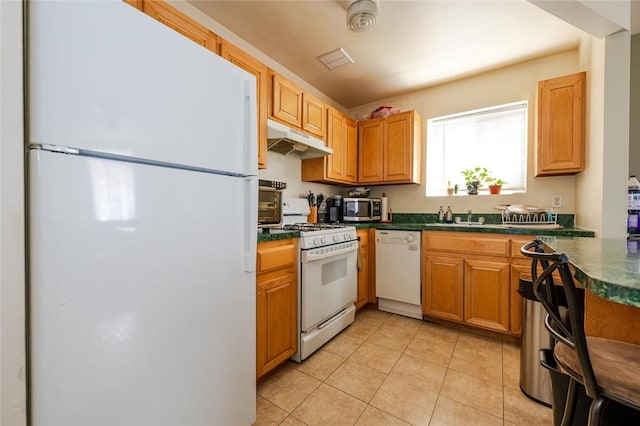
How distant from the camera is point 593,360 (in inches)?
27.9

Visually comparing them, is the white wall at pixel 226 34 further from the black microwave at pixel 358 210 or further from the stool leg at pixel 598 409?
the stool leg at pixel 598 409

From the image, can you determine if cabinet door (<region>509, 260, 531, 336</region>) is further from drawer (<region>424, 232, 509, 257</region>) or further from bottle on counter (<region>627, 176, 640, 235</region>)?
bottle on counter (<region>627, 176, 640, 235</region>)

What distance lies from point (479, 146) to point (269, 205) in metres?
2.39

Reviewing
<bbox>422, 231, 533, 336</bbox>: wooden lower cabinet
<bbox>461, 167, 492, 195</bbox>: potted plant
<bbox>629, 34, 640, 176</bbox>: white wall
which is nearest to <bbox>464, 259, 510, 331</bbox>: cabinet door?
<bbox>422, 231, 533, 336</bbox>: wooden lower cabinet

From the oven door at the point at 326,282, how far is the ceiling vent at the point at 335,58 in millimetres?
1706

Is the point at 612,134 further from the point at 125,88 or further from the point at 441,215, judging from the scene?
the point at 125,88

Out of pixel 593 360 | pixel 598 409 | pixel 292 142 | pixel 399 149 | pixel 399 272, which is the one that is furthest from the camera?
pixel 399 149

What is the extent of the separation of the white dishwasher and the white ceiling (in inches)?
65.0

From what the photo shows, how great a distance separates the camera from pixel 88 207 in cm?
72

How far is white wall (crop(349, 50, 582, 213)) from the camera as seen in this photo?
2.39 meters

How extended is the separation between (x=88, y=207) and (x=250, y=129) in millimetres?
666

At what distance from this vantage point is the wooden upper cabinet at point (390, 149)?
2873 millimetres

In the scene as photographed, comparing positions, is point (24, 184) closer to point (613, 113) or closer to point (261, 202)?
point (261, 202)

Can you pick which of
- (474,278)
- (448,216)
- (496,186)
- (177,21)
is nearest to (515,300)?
(474,278)
